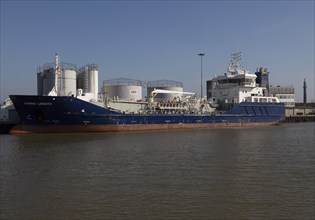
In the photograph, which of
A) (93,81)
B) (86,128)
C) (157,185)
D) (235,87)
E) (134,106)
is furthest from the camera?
(235,87)

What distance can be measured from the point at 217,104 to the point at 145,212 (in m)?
39.8

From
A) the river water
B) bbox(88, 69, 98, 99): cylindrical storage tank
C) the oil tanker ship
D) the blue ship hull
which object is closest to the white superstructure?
the oil tanker ship

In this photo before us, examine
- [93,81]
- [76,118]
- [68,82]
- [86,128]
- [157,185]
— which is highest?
[93,81]

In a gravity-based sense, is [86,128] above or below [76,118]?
below

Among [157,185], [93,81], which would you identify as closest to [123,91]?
[93,81]

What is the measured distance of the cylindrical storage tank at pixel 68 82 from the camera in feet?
129

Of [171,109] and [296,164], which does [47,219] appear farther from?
[171,109]

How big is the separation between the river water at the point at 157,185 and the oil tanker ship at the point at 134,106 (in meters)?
13.2

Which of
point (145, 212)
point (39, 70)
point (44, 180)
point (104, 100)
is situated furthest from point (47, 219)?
point (39, 70)

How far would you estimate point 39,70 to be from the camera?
4231 cm

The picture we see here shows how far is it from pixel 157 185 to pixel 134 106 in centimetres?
2789

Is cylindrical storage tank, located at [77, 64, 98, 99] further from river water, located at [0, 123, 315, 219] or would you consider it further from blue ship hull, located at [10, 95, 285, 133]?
river water, located at [0, 123, 315, 219]

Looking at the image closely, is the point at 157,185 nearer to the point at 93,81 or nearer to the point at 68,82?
the point at 68,82

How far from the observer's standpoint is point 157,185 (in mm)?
11297
